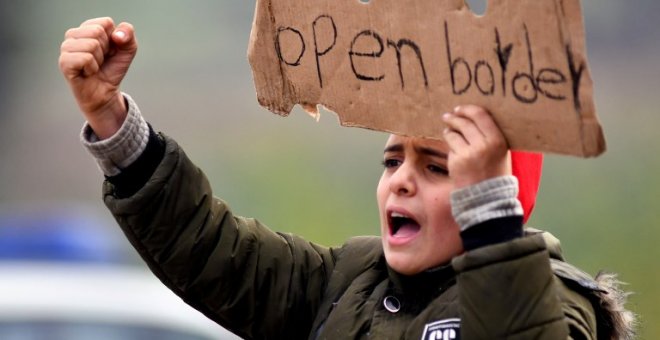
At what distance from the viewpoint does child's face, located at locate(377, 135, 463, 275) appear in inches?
118

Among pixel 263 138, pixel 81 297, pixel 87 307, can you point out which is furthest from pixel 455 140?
pixel 263 138

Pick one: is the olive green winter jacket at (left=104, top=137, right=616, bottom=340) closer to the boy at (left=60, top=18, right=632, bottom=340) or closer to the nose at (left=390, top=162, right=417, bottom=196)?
the boy at (left=60, top=18, right=632, bottom=340)

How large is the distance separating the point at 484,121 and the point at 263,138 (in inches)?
332

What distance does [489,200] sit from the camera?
2.67 metres

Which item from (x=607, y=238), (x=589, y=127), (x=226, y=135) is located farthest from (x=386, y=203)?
(x=226, y=135)

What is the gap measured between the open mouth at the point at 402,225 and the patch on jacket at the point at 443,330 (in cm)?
23

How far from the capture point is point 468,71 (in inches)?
109

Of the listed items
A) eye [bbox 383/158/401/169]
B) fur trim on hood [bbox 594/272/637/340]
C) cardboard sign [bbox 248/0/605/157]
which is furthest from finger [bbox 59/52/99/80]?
fur trim on hood [bbox 594/272/637/340]

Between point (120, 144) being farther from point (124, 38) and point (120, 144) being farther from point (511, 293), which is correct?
point (511, 293)

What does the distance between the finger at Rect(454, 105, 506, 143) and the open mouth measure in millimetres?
379

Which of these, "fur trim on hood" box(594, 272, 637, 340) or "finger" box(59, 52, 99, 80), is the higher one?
"finger" box(59, 52, 99, 80)

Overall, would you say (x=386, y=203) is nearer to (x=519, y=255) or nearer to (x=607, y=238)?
(x=519, y=255)

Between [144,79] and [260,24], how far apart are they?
27.3 ft

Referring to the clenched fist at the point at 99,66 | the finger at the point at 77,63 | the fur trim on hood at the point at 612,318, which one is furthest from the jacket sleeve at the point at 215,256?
the fur trim on hood at the point at 612,318
